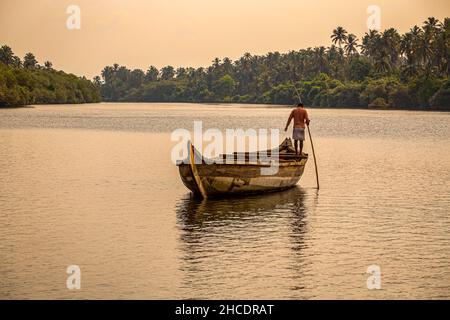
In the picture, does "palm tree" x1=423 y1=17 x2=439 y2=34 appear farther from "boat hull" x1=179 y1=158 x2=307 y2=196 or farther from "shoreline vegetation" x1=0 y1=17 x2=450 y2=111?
"boat hull" x1=179 y1=158 x2=307 y2=196

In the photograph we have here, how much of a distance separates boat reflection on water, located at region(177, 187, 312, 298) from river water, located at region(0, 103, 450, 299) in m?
0.04

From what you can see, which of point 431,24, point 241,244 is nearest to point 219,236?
point 241,244

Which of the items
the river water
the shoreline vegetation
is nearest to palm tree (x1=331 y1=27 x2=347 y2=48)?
the shoreline vegetation

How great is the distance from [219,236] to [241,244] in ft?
3.29

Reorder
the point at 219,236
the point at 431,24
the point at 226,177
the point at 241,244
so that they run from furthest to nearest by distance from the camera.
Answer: the point at 431,24 → the point at 226,177 → the point at 219,236 → the point at 241,244

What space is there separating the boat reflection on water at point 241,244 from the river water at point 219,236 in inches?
1.5

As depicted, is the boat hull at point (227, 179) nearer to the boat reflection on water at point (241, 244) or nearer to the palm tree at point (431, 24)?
the boat reflection on water at point (241, 244)

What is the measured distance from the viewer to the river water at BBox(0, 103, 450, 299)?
1470 centimetres

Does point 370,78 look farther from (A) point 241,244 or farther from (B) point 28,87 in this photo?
(A) point 241,244

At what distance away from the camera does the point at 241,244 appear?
704 inches

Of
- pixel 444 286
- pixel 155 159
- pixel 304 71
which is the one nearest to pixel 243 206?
pixel 444 286

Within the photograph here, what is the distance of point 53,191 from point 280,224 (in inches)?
389

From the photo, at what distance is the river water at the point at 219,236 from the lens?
14695mm

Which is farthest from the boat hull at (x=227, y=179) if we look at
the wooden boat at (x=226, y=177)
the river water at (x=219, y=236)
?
the river water at (x=219, y=236)
